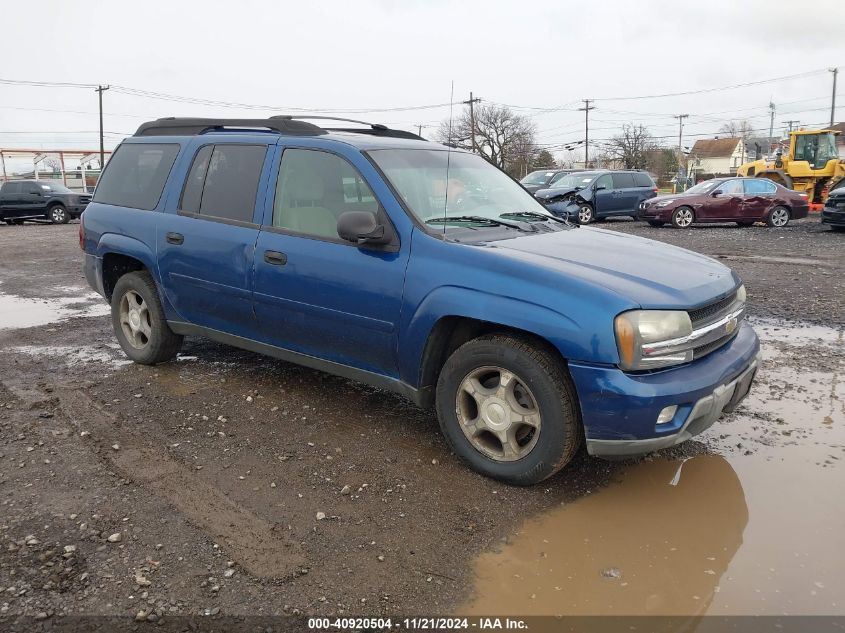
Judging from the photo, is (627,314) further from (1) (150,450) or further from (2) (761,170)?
(2) (761,170)

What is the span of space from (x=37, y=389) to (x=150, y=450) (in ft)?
5.52

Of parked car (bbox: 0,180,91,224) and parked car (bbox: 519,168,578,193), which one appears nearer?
parked car (bbox: 0,180,91,224)

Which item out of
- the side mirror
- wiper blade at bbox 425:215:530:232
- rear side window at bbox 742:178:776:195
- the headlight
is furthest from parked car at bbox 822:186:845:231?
the side mirror

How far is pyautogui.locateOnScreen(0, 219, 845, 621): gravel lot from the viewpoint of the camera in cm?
267

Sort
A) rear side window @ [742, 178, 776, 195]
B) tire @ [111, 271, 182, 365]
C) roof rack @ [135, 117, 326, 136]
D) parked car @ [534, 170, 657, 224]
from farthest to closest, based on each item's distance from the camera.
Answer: parked car @ [534, 170, 657, 224] < rear side window @ [742, 178, 776, 195] < tire @ [111, 271, 182, 365] < roof rack @ [135, 117, 326, 136]

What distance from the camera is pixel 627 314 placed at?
309 cm

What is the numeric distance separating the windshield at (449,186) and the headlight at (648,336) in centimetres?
133

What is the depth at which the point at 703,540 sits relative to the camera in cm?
307

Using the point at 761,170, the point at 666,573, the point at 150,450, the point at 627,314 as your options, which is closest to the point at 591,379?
the point at 627,314

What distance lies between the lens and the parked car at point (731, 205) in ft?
60.6

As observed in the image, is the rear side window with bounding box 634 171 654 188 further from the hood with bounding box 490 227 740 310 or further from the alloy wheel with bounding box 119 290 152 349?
the alloy wheel with bounding box 119 290 152 349

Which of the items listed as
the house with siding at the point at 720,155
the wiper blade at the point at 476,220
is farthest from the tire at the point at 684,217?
the house with siding at the point at 720,155

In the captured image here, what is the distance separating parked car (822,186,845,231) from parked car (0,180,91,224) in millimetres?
23408

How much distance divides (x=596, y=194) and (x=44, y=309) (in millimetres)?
16245
